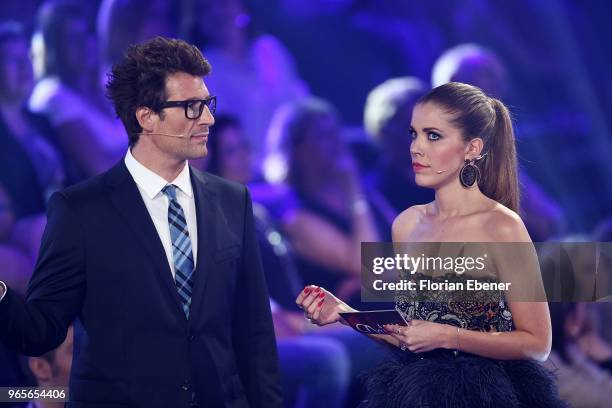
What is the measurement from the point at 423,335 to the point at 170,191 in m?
0.95

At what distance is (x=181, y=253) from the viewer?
9.07 feet

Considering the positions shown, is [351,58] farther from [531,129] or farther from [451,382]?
[451,382]

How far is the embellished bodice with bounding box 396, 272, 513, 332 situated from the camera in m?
2.70

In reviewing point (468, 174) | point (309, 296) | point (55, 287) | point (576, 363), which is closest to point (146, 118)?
point (55, 287)

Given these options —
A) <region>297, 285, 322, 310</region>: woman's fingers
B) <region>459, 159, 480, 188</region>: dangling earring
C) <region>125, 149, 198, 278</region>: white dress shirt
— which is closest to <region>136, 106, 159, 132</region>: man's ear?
<region>125, 149, 198, 278</region>: white dress shirt

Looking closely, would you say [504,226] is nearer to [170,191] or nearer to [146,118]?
[170,191]

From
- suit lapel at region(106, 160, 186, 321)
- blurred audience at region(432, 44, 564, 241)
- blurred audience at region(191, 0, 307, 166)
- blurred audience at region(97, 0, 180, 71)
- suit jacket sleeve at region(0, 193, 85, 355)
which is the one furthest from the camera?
blurred audience at region(432, 44, 564, 241)

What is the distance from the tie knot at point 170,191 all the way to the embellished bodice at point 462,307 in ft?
2.84

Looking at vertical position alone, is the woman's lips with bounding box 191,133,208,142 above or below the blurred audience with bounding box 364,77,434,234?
below

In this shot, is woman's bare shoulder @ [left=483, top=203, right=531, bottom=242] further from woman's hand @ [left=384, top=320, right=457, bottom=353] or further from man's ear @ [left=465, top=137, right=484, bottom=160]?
woman's hand @ [left=384, top=320, right=457, bottom=353]

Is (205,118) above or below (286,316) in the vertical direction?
above

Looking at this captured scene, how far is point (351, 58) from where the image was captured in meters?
5.42

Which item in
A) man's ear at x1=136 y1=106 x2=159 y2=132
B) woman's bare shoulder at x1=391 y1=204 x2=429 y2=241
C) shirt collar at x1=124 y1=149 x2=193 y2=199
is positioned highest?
man's ear at x1=136 y1=106 x2=159 y2=132

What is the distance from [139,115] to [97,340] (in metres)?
0.77
